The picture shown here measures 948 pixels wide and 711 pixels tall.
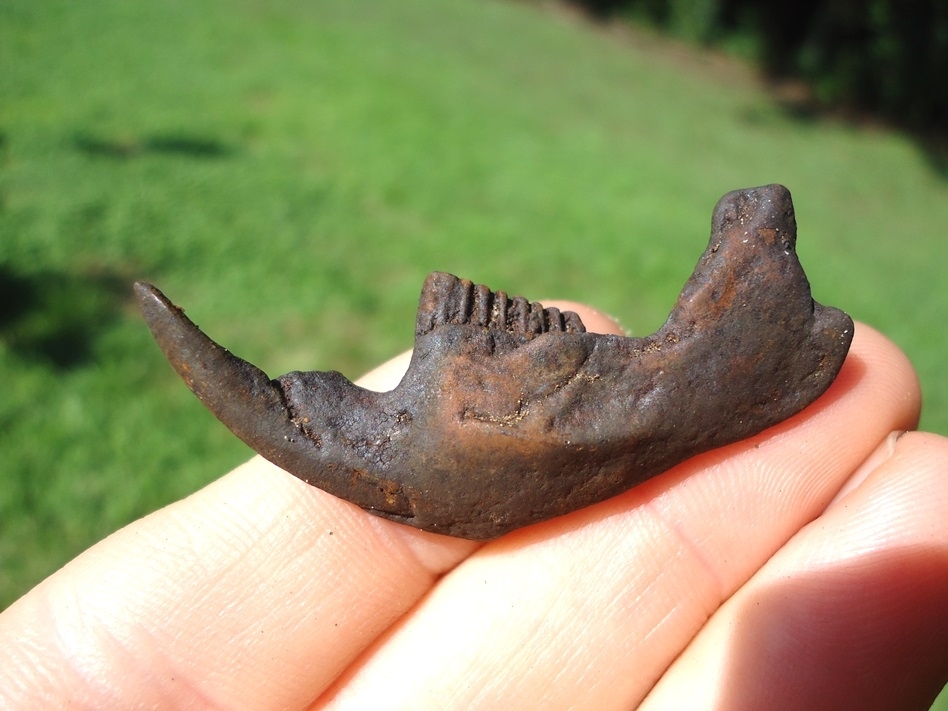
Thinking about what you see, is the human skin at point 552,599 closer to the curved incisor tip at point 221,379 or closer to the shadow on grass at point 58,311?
the curved incisor tip at point 221,379

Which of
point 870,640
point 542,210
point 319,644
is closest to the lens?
point 870,640

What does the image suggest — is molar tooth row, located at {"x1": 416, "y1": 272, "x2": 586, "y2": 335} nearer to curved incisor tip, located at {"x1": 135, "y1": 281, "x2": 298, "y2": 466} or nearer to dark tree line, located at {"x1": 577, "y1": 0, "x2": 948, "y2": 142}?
curved incisor tip, located at {"x1": 135, "y1": 281, "x2": 298, "y2": 466}

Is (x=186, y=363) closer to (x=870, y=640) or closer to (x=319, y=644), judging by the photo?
(x=319, y=644)

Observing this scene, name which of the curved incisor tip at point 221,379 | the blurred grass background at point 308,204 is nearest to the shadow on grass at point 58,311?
the blurred grass background at point 308,204

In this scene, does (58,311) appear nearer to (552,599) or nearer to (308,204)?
(308,204)

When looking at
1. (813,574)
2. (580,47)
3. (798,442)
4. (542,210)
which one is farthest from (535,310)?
(580,47)

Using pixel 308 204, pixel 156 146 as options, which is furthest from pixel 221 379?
pixel 156 146

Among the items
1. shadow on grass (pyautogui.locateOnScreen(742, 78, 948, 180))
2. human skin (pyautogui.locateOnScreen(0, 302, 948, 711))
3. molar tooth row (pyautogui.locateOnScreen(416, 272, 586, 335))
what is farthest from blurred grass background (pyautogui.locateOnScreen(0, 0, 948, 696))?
molar tooth row (pyautogui.locateOnScreen(416, 272, 586, 335))
